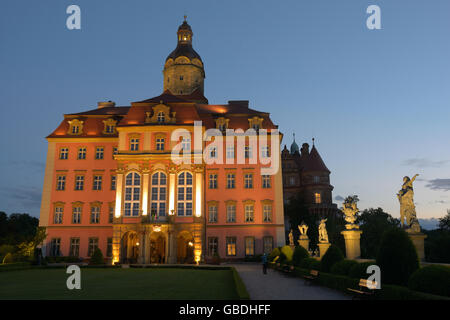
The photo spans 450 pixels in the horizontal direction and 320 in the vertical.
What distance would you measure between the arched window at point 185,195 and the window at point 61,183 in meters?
13.9

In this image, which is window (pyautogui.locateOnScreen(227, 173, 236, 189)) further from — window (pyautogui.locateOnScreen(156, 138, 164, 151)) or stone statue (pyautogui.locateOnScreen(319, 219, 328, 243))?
stone statue (pyautogui.locateOnScreen(319, 219, 328, 243))

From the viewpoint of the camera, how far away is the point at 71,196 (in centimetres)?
4219

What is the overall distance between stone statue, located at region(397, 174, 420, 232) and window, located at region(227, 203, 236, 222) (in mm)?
25816

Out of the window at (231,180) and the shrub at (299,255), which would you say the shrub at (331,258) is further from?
the window at (231,180)

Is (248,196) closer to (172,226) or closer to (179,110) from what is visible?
(172,226)

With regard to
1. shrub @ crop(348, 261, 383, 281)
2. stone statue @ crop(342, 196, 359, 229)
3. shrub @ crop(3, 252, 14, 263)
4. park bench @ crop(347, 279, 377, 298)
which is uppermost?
stone statue @ crop(342, 196, 359, 229)

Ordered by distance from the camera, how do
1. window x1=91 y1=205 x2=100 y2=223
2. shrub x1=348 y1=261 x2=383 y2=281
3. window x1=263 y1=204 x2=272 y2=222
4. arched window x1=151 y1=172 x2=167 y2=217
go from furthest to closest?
window x1=91 y1=205 x2=100 y2=223 < window x1=263 y1=204 x2=272 y2=222 < arched window x1=151 y1=172 x2=167 y2=217 < shrub x1=348 y1=261 x2=383 y2=281

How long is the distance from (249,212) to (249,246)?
362 centimetres

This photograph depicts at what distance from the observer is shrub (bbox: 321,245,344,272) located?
1662 cm

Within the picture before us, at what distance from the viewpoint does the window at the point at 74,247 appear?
4075 cm

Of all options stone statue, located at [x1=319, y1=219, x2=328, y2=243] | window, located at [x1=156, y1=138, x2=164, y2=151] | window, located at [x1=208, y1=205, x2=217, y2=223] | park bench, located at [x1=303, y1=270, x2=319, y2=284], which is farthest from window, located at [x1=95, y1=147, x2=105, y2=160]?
park bench, located at [x1=303, y1=270, x2=319, y2=284]

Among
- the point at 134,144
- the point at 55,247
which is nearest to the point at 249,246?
the point at 134,144

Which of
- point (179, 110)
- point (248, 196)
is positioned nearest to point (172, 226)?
point (248, 196)
